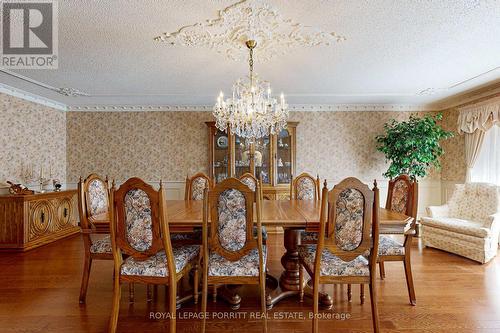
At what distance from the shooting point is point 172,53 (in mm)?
2852

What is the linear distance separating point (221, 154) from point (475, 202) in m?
3.84

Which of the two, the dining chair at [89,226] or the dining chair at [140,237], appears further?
the dining chair at [89,226]

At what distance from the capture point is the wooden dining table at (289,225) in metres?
2.02

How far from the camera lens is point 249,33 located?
243 cm

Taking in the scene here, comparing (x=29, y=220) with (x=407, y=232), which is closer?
(x=407, y=232)

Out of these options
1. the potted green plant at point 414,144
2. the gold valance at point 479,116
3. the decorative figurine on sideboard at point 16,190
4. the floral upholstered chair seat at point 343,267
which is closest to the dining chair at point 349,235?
the floral upholstered chair seat at point 343,267

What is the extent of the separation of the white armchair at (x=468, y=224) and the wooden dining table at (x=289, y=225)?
171 cm

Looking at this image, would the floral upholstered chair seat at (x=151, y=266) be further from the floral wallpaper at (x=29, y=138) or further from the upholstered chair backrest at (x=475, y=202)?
the upholstered chair backrest at (x=475, y=202)

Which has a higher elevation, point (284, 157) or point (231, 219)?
point (284, 157)

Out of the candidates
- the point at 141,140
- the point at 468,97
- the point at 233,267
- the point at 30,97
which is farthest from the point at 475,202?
the point at 30,97

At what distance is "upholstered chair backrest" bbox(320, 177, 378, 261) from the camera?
5.98ft

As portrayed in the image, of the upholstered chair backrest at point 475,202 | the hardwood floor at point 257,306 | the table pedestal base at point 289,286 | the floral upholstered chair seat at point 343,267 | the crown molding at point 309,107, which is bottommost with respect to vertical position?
the hardwood floor at point 257,306

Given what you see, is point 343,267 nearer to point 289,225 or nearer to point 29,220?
point 289,225

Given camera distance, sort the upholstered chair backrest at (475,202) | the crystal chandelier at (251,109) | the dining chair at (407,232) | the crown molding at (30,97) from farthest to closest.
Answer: the crown molding at (30,97)
the upholstered chair backrest at (475,202)
the crystal chandelier at (251,109)
the dining chair at (407,232)
